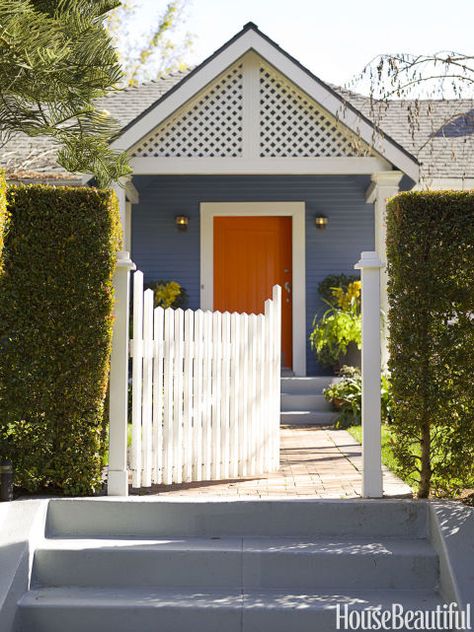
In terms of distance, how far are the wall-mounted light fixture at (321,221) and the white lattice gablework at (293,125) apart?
2140 millimetres

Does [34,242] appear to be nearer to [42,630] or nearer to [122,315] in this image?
[122,315]

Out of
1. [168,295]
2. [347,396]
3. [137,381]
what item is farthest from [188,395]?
[168,295]

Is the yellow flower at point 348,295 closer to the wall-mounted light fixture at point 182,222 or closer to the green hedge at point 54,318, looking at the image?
the wall-mounted light fixture at point 182,222

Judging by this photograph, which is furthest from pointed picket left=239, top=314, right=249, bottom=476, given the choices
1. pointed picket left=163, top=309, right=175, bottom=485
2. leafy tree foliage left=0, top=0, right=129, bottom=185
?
leafy tree foliage left=0, top=0, right=129, bottom=185

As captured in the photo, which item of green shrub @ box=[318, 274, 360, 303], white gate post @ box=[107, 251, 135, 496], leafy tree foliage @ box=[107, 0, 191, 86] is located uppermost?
leafy tree foliage @ box=[107, 0, 191, 86]

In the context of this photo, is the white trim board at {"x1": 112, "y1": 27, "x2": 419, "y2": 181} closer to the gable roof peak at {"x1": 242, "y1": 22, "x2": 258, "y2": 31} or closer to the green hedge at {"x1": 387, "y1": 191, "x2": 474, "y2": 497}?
the gable roof peak at {"x1": 242, "y1": 22, "x2": 258, "y2": 31}

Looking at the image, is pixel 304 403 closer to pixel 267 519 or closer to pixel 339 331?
pixel 339 331

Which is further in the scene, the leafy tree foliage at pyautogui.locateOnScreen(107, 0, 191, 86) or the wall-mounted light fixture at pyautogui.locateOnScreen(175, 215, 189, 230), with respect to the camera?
the leafy tree foliage at pyautogui.locateOnScreen(107, 0, 191, 86)

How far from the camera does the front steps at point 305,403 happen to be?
400 inches

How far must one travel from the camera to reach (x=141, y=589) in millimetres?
4598

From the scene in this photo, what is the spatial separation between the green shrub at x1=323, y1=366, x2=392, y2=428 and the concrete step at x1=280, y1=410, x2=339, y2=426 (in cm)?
16

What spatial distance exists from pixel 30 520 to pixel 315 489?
2125mm

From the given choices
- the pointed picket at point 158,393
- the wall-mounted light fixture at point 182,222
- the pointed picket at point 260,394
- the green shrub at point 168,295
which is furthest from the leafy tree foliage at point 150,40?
the pointed picket at point 158,393

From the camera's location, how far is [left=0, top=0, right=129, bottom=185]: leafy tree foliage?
5.57m
